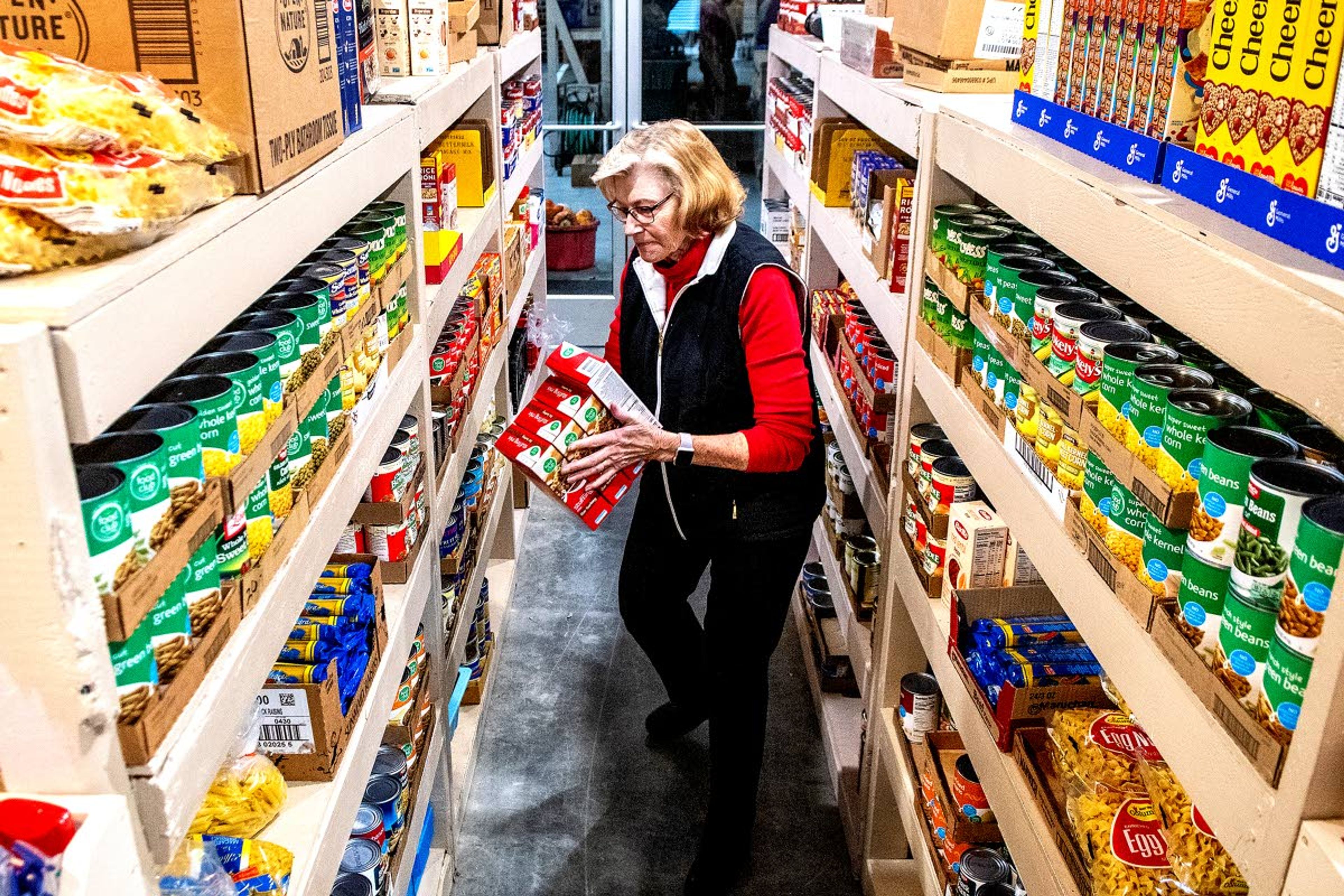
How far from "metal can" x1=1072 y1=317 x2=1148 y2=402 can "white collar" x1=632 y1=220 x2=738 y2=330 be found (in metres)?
1.10

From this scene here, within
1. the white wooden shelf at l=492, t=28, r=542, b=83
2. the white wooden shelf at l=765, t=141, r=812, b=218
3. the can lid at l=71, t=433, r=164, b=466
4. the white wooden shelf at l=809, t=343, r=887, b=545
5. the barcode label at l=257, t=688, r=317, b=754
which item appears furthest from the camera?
the white wooden shelf at l=765, t=141, r=812, b=218

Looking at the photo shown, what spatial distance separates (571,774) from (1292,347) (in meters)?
2.79

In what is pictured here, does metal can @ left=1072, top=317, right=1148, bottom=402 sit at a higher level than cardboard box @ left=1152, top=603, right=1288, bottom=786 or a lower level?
higher

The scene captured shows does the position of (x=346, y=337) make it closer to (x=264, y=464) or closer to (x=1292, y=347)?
(x=264, y=464)

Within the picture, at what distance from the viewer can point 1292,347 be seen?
0.97 meters

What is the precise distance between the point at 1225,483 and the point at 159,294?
1.05 meters

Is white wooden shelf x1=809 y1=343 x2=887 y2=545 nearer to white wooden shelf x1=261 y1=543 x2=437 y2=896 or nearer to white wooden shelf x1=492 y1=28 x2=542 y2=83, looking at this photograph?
white wooden shelf x1=261 y1=543 x2=437 y2=896

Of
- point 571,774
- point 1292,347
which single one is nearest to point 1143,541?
point 1292,347

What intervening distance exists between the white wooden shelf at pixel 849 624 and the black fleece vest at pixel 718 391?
0.61ft

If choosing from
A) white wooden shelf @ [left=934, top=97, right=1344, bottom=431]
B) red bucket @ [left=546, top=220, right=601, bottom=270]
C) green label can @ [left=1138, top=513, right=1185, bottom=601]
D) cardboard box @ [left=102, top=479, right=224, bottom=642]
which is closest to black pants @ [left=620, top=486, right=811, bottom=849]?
white wooden shelf @ [left=934, top=97, right=1344, bottom=431]

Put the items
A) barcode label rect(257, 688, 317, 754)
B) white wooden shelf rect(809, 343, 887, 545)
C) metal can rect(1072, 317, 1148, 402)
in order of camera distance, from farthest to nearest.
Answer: white wooden shelf rect(809, 343, 887, 545) < barcode label rect(257, 688, 317, 754) < metal can rect(1072, 317, 1148, 402)

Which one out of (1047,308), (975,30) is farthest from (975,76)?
(1047,308)

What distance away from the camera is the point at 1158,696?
123 centimetres

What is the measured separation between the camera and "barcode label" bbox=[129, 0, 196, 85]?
1186 mm
